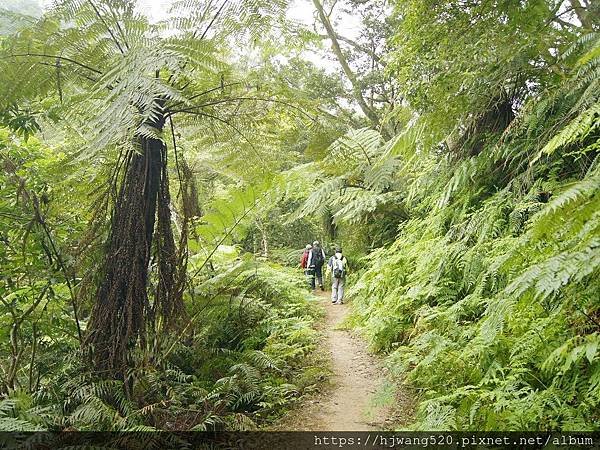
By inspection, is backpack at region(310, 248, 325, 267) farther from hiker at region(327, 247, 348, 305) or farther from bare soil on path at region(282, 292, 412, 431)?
bare soil on path at region(282, 292, 412, 431)

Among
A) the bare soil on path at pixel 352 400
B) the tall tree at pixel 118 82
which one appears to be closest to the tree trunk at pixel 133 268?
the tall tree at pixel 118 82

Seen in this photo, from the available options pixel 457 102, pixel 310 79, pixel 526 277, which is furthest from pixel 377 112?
pixel 526 277

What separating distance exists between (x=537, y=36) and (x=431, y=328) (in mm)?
2966

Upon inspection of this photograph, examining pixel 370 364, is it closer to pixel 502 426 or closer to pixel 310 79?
pixel 502 426

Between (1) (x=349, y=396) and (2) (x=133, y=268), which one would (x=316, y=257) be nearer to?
(1) (x=349, y=396)

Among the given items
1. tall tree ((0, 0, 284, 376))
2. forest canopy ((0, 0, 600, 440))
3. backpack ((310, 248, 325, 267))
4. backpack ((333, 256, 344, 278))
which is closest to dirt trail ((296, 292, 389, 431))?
forest canopy ((0, 0, 600, 440))

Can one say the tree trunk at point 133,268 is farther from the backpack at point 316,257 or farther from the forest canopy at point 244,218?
the backpack at point 316,257

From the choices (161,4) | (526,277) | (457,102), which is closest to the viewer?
(526,277)

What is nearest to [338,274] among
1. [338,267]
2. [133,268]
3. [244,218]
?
[338,267]

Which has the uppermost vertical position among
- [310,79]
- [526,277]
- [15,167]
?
[310,79]

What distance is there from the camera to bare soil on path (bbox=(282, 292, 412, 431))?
134 inches

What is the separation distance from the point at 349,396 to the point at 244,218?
2293 mm

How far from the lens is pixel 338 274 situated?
8188 mm

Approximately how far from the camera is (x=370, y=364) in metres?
4.71
